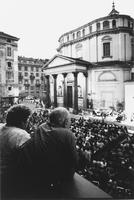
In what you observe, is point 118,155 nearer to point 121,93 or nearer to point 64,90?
point 121,93

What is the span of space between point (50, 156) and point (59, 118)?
446mm

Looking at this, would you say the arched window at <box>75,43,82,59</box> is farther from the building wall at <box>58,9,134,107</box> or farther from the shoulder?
the shoulder

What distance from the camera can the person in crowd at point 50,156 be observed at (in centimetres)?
200

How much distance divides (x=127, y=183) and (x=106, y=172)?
63cm

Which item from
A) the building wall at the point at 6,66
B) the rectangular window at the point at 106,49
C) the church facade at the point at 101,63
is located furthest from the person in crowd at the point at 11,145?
the rectangular window at the point at 106,49

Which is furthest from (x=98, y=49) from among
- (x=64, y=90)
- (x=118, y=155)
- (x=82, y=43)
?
(x=118, y=155)

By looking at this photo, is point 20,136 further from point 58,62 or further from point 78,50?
point 78,50

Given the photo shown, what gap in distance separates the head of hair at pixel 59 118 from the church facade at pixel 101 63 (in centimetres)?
2134

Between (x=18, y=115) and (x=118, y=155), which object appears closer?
(x=18, y=115)

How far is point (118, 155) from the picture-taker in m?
Result: 4.98

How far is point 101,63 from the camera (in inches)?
976

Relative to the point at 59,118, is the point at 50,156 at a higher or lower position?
lower

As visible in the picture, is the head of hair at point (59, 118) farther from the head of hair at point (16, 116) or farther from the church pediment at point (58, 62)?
the church pediment at point (58, 62)

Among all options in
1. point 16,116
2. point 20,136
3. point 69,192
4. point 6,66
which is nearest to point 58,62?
point 6,66
